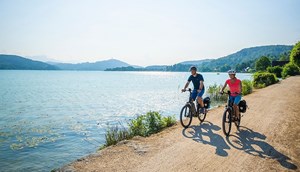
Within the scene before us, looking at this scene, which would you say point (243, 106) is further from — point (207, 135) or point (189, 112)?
point (189, 112)

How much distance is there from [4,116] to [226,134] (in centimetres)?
1996

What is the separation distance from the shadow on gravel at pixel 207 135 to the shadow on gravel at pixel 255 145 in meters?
0.40

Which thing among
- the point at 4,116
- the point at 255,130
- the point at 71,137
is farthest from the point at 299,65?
the point at 4,116

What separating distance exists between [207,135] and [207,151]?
1920 mm

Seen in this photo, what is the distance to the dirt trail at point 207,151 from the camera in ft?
22.1

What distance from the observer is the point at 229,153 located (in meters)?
7.66

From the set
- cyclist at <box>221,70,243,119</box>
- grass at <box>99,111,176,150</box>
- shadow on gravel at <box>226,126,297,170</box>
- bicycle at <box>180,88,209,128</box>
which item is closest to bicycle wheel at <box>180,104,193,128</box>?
bicycle at <box>180,88,209,128</box>

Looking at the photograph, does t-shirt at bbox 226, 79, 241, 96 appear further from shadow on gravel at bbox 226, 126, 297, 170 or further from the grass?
the grass

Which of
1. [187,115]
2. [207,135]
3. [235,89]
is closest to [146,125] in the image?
[187,115]

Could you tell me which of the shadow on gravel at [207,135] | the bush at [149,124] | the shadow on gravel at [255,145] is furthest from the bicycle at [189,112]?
the shadow on gravel at [255,145]

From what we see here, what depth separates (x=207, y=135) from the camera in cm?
970

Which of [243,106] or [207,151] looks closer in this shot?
[207,151]

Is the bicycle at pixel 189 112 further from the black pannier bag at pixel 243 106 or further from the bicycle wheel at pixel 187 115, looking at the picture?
the black pannier bag at pixel 243 106

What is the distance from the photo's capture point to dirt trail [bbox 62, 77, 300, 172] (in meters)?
6.72
